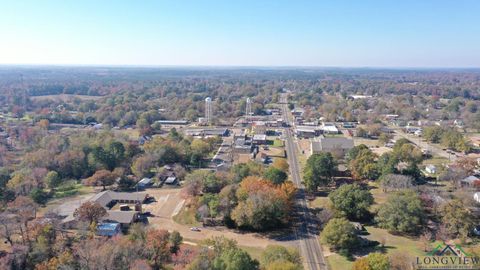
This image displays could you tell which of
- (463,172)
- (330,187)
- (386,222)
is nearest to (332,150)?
(330,187)

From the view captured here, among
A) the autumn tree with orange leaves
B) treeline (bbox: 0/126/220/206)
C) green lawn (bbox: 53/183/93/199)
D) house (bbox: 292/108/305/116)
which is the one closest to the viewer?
the autumn tree with orange leaves

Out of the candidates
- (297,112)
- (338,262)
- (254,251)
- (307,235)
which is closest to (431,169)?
(307,235)

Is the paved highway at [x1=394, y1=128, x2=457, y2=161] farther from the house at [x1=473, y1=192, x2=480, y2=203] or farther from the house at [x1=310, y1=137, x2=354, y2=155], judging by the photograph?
the house at [x1=473, y1=192, x2=480, y2=203]

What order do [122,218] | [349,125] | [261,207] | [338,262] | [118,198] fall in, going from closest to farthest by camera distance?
[338,262], [261,207], [122,218], [118,198], [349,125]

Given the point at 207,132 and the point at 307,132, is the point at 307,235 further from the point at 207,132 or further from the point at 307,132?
the point at 207,132

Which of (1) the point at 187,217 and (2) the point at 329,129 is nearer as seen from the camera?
(1) the point at 187,217

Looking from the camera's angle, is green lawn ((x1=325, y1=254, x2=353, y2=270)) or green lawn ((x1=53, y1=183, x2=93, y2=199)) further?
green lawn ((x1=53, y1=183, x2=93, y2=199))

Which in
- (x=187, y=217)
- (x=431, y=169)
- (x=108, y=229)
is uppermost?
(x=431, y=169)

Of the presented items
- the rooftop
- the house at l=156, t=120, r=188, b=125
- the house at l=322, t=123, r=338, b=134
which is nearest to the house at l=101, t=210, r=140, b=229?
the rooftop
